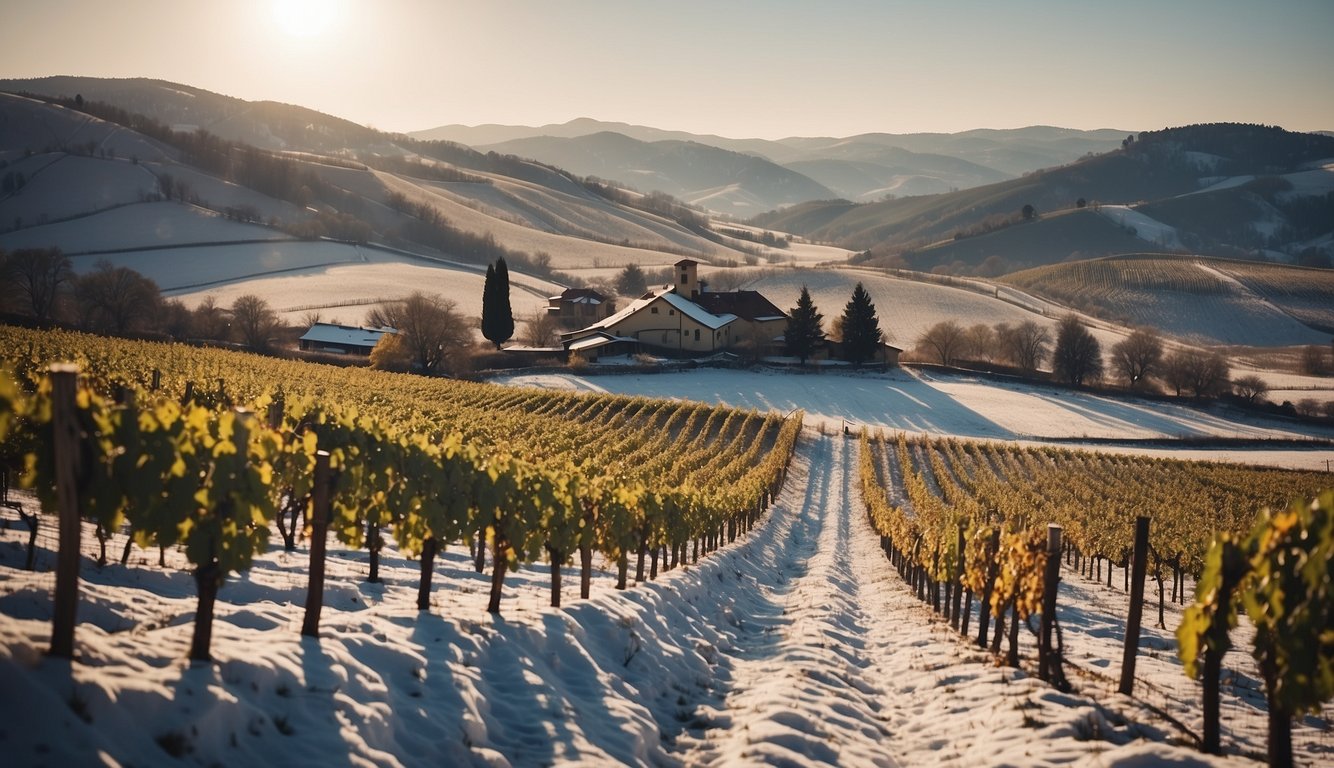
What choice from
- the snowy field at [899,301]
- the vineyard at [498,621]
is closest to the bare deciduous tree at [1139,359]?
the snowy field at [899,301]

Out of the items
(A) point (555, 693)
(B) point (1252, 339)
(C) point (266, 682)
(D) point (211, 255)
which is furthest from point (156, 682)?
(B) point (1252, 339)

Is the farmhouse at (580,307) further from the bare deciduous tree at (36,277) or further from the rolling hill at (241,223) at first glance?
the bare deciduous tree at (36,277)

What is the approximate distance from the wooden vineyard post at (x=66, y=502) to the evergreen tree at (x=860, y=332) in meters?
80.8

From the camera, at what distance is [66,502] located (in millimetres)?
6668

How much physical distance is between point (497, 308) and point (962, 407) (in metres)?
45.3

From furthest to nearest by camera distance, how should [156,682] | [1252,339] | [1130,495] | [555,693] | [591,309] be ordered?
[1252,339]
[591,309]
[1130,495]
[555,693]
[156,682]

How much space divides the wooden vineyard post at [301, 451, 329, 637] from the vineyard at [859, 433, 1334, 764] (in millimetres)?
9204

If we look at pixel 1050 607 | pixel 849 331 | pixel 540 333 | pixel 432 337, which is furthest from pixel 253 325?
pixel 1050 607

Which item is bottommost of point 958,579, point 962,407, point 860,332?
point 958,579

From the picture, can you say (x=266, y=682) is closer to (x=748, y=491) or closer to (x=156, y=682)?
(x=156, y=682)

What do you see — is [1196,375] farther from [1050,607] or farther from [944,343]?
[1050,607]

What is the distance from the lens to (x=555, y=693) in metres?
9.87

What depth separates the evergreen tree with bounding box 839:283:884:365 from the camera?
84.4 m

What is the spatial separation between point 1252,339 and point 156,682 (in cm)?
14976
